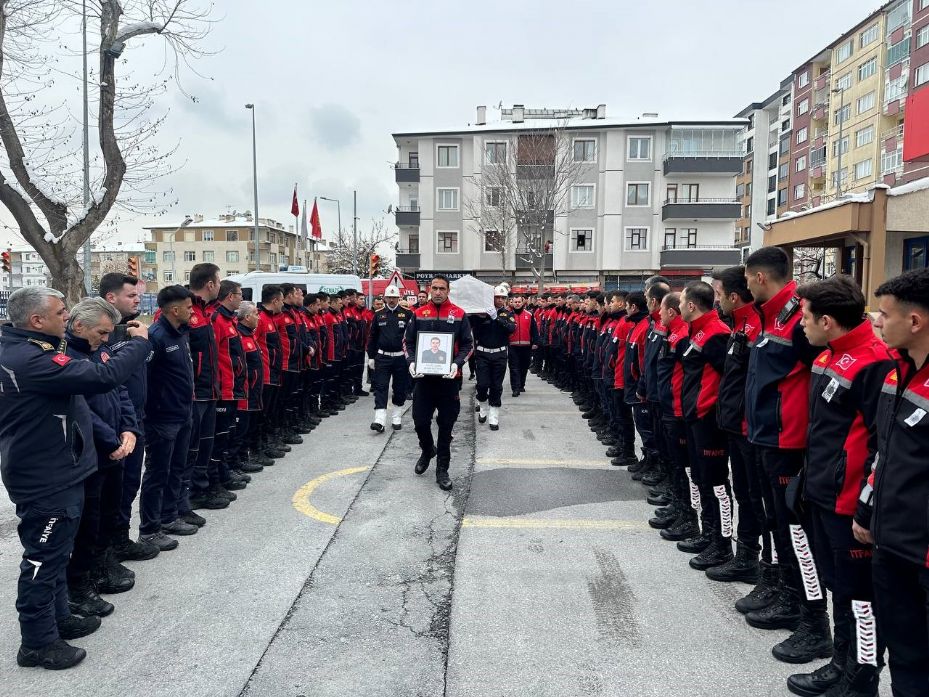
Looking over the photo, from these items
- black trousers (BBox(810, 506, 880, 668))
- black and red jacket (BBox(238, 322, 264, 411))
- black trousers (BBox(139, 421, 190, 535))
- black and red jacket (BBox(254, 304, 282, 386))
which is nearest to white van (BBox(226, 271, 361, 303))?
black and red jacket (BBox(254, 304, 282, 386))

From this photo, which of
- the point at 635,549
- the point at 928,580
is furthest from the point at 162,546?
the point at 928,580

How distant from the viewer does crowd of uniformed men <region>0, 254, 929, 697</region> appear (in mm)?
2672

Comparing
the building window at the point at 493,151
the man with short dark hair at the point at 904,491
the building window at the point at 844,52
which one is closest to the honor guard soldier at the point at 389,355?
the man with short dark hair at the point at 904,491

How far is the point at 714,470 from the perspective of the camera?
4762 millimetres

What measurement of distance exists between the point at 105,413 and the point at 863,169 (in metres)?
55.3

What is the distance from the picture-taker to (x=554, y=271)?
144ft

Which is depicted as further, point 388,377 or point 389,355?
point 389,355

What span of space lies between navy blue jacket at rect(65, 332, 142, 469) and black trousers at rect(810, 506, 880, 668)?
3942 millimetres

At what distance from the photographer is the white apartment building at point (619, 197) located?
42.9 meters

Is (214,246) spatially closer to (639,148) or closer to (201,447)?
(639,148)

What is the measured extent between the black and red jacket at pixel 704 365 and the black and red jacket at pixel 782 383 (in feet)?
2.49

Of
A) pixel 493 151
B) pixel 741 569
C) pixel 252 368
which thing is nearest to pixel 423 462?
pixel 252 368

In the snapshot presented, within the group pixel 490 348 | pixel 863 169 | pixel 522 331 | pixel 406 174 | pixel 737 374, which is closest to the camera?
pixel 737 374

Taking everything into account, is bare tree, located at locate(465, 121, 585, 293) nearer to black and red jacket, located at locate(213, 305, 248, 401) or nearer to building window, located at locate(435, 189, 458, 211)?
building window, located at locate(435, 189, 458, 211)
